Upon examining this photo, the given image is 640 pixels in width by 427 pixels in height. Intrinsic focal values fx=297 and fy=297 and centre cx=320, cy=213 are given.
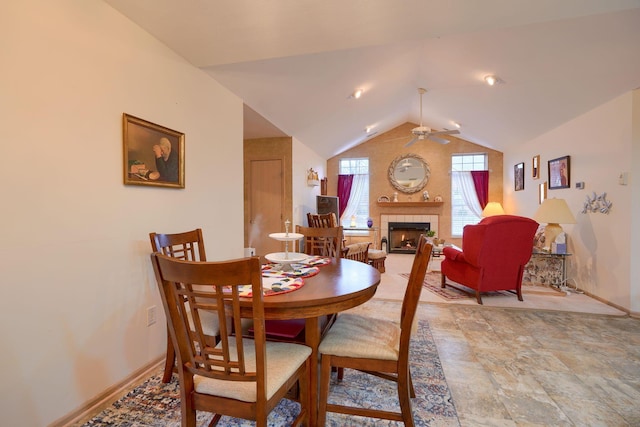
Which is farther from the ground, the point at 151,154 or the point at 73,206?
the point at 151,154

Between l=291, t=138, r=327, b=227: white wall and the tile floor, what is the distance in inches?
95.2

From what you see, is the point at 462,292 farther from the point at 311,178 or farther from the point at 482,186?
the point at 482,186

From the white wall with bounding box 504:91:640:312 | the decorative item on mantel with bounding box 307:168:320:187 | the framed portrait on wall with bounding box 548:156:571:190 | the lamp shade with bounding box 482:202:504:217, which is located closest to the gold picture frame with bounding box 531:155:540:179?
the framed portrait on wall with bounding box 548:156:571:190

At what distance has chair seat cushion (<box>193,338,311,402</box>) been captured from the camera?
1.11m

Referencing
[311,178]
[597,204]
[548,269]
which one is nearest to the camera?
[597,204]

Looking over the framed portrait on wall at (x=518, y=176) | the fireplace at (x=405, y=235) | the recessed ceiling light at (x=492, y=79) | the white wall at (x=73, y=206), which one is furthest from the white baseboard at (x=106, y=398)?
the framed portrait on wall at (x=518, y=176)

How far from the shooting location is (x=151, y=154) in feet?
6.84

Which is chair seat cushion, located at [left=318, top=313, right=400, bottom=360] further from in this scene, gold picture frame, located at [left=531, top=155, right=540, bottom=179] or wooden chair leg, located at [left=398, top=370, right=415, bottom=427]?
gold picture frame, located at [left=531, top=155, right=540, bottom=179]

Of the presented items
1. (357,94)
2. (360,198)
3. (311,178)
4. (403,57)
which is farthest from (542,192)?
(311,178)

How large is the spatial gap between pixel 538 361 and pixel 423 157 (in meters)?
5.90

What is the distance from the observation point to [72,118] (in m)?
1.59

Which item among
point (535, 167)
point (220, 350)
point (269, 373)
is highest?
point (535, 167)

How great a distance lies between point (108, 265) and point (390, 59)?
3.75m

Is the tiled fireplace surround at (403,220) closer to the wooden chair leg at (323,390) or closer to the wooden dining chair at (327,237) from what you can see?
the wooden dining chair at (327,237)
